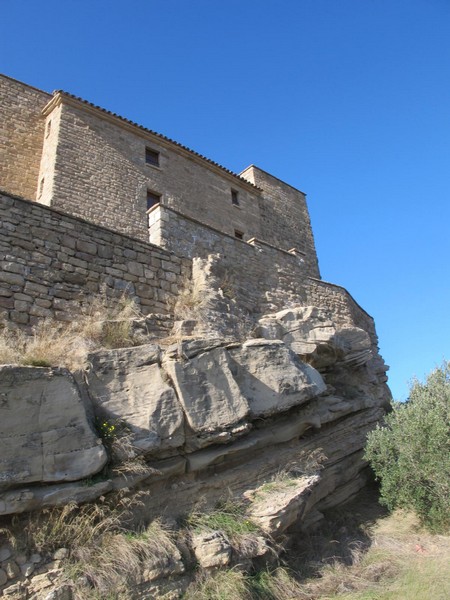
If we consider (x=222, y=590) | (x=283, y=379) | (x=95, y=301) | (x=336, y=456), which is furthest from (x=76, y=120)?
(x=222, y=590)

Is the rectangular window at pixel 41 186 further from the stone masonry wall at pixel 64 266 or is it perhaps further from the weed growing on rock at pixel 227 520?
the weed growing on rock at pixel 227 520

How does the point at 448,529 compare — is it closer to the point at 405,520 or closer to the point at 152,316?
the point at 405,520

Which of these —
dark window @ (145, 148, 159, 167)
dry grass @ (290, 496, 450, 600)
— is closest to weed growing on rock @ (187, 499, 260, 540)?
dry grass @ (290, 496, 450, 600)

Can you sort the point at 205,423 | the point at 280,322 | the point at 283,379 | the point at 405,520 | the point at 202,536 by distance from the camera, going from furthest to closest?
1. the point at 280,322
2. the point at 405,520
3. the point at 283,379
4. the point at 205,423
5. the point at 202,536

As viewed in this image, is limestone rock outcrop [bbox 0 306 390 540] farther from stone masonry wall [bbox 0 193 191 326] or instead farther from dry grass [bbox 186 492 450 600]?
stone masonry wall [bbox 0 193 191 326]

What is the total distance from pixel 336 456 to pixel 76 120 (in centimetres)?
1157

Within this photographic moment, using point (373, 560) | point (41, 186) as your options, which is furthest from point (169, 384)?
point (41, 186)

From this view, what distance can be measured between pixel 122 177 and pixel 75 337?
27.4 ft

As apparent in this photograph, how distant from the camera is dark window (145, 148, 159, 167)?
15570 millimetres

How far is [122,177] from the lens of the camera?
1434cm

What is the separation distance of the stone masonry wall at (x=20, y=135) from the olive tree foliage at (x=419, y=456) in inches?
444

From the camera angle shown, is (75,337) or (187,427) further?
(75,337)

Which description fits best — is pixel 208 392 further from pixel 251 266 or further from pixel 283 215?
pixel 283 215

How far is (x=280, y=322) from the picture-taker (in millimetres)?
10047
